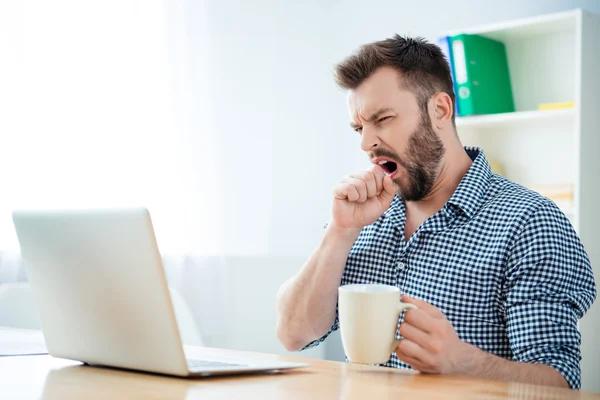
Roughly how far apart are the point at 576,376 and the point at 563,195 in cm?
143

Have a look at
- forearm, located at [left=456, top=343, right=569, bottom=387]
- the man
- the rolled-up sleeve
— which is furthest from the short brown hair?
forearm, located at [left=456, top=343, right=569, bottom=387]

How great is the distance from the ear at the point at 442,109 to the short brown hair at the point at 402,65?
0.02 m

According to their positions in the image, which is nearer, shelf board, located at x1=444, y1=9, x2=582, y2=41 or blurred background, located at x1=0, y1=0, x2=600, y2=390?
blurred background, located at x1=0, y1=0, x2=600, y2=390

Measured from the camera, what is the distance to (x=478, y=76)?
8.93ft

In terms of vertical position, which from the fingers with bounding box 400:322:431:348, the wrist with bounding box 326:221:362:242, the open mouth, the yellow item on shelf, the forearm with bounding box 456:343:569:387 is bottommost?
the forearm with bounding box 456:343:569:387

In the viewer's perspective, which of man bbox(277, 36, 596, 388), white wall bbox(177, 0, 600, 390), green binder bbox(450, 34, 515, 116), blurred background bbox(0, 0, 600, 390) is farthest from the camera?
white wall bbox(177, 0, 600, 390)

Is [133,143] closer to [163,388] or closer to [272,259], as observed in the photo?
[272,259]

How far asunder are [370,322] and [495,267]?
500 mm

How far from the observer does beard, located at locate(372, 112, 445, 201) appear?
1646 millimetres

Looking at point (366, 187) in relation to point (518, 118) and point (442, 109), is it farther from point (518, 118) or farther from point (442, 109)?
point (518, 118)

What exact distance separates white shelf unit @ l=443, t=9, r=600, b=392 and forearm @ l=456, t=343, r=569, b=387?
1.37 m

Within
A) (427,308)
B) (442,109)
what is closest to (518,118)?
(442,109)

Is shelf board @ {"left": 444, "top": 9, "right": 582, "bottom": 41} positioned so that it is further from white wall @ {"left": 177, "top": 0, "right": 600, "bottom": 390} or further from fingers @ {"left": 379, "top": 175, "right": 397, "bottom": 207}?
fingers @ {"left": 379, "top": 175, "right": 397, "bottom": 207}

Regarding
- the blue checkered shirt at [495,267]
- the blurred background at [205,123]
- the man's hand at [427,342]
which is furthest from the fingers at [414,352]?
the blurred background at [205,123]
